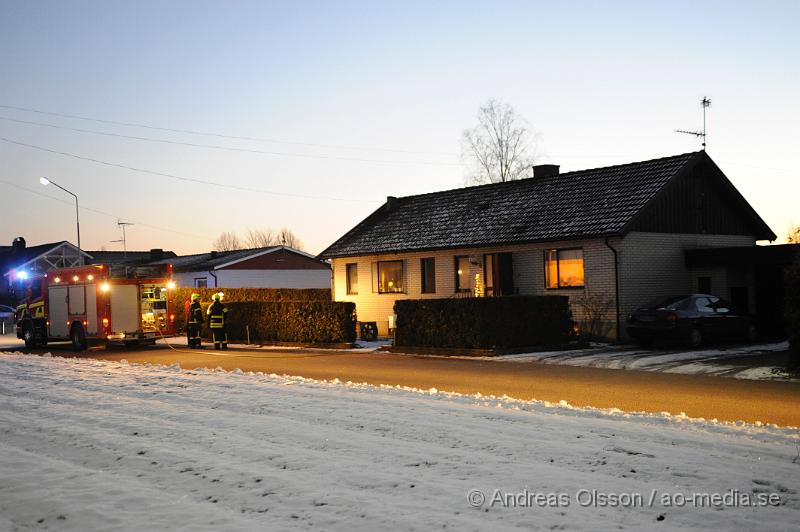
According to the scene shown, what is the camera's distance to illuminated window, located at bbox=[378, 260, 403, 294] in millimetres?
35562

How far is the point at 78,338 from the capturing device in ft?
102

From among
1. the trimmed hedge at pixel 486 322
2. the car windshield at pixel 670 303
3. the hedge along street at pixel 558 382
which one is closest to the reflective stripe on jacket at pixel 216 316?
the hedge along street at pixel 558 382

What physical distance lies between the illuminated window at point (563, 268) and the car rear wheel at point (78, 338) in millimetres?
16381

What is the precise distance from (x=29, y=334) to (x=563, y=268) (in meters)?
20.5

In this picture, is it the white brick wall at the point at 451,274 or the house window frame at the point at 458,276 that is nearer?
the white brick wall at the point at 451,274

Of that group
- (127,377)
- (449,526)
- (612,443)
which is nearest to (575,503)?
(449,526)

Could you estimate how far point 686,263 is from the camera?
96.1ft

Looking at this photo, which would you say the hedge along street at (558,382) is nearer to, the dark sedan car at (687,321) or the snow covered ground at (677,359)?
the snow covered ground at (677,359)

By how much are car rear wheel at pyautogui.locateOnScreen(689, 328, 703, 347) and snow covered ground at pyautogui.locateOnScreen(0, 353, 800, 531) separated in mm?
12800

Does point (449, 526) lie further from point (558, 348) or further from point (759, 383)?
point (558, 348)

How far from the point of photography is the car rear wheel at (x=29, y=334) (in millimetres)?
33531

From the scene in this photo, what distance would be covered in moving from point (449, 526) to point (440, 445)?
2860 mm

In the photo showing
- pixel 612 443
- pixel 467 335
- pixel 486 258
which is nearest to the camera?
pixel 612 443

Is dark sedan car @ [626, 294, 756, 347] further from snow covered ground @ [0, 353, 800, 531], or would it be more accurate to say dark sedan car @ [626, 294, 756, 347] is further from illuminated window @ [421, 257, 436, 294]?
snow covered ground @ [0, 353, 800, 531]
